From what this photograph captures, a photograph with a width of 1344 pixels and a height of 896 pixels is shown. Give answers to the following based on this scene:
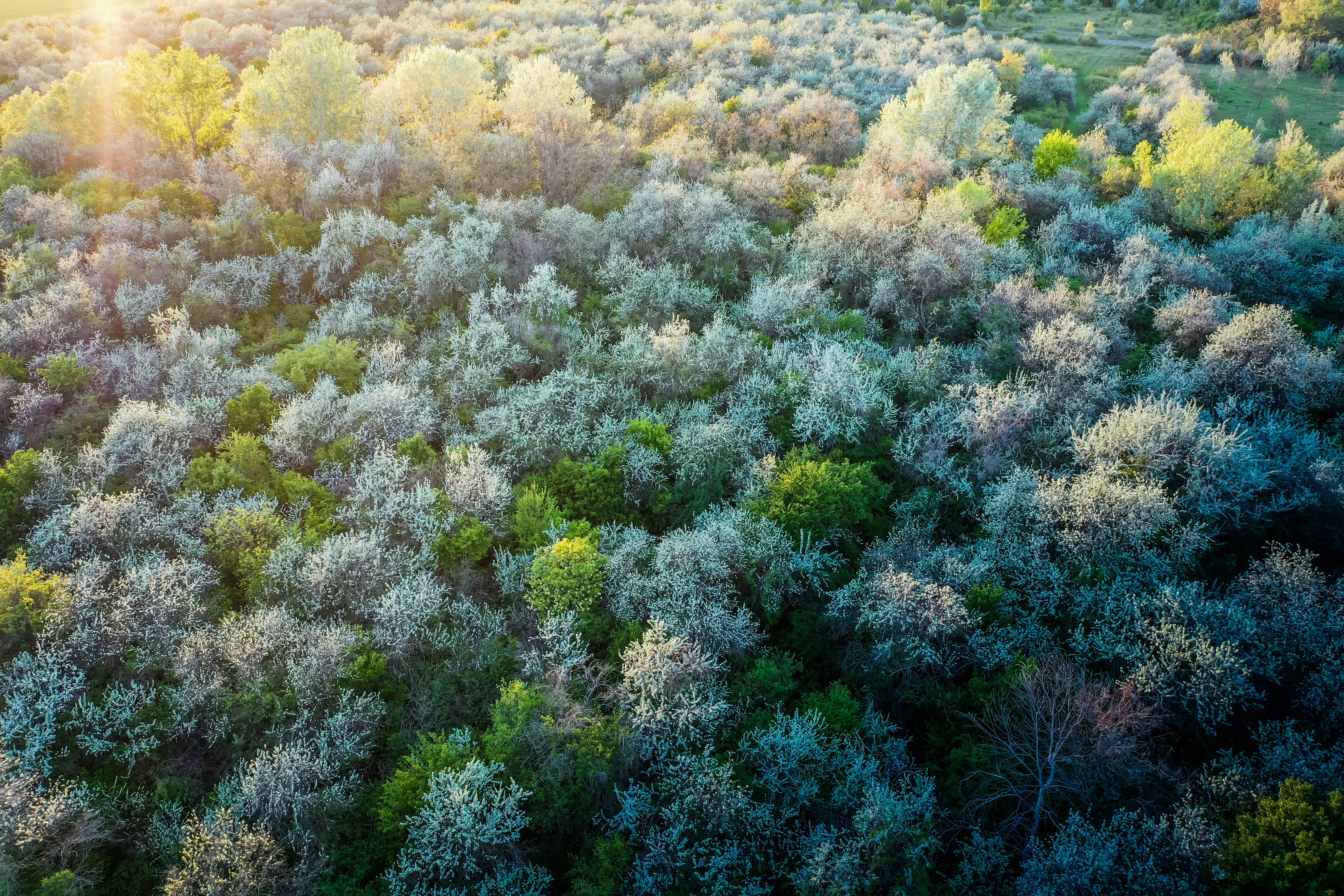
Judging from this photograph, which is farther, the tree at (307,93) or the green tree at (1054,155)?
the green tree at (1054,155)

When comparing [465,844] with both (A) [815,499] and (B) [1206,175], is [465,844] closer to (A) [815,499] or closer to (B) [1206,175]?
(A) [815,499]

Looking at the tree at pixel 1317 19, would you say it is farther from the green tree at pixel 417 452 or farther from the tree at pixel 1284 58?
the green tree at pixel 417 452

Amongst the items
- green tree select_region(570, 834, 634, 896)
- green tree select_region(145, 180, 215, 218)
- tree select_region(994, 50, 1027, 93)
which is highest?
tree select_region(994, 50, 1027, 93)

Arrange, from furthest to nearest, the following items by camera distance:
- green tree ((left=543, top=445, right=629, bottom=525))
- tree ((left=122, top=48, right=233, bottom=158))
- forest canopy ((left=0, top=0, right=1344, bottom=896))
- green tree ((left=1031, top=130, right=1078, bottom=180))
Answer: green tree ((left=1031, top=130, right=1078, bottom=180)), tree ((left=122, top=48, right=233, bottom=158)), green tree ((left=543, top=445, right=629, bottom=525)), forest canopy ((left=0, top=0, right=1344, bottom=896))

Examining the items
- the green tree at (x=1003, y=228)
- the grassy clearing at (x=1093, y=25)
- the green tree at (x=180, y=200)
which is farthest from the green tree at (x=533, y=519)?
the grassy clearing at (x=1093, y=25)

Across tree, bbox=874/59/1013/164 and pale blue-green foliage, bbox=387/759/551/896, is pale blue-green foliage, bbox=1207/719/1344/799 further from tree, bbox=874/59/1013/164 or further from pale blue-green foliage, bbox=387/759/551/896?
tree, bbox=874/59/1013/164

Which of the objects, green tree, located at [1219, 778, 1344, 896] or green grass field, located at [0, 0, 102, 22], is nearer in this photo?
green tree, located at [1219, 778, 1344, 896]

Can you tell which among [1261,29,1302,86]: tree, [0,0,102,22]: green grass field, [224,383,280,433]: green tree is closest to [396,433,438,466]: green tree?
[224,383,280,433]: green tree

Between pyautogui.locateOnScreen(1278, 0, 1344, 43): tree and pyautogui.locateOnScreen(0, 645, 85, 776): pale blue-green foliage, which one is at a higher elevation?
pyautogui.locateOnScreen(1278, 0, 1344, 43): tree
